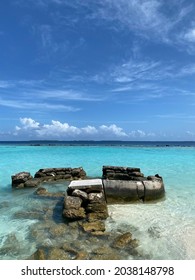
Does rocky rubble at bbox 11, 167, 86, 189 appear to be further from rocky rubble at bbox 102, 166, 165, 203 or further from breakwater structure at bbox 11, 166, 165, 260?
rocky rubble at bbox 102, 166, 165, 203

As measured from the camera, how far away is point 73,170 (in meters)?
16.6

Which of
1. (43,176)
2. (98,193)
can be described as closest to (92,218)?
(98,193)

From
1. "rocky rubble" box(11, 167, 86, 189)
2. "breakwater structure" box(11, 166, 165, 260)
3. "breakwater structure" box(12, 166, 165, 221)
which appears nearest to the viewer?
"breakwater structure" box(11, 166, 165, 260)

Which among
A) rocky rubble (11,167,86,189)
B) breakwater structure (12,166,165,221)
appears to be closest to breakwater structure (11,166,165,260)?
breakwater structure (12,166,165,221)

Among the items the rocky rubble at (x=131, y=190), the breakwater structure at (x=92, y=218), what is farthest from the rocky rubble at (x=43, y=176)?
the rocky rubble at (x=131, y=190)

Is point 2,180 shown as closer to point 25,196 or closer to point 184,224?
point 25,196

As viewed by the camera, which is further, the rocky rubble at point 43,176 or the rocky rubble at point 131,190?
the rocky rubble at point 43,176

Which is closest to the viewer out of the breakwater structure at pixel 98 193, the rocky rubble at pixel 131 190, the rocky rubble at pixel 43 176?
the breakwater structure at pixel 98 193

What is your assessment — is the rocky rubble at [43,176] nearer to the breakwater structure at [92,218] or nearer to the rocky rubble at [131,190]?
the breakwater structure at [92,218]

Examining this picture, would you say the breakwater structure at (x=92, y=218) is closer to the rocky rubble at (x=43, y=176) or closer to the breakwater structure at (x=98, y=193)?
the breakwater structure at (x=98, y=193)

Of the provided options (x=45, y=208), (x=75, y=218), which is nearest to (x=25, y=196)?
(x=45, y=208)

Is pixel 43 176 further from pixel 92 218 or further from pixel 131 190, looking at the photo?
pixel 92 218

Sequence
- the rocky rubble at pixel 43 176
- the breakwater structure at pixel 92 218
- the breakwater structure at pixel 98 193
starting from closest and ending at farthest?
the breakwater structure at pixel 92 218, the breakwater structure at pixel 98 193, the rocky rubble at pixel 43 176
